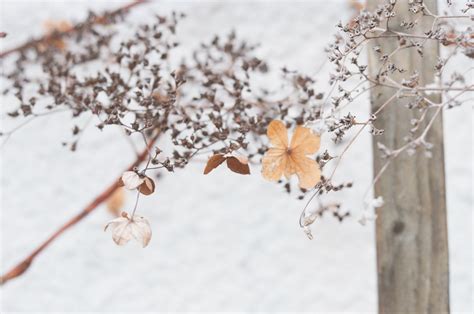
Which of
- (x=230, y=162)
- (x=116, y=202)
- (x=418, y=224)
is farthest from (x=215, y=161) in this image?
(x=116, y=202)

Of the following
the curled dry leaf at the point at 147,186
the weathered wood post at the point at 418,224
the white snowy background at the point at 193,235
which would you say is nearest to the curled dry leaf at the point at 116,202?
the white snowy background at the point at 193,235

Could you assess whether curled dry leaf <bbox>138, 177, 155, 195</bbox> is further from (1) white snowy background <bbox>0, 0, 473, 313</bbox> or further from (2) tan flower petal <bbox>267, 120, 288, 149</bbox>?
(1) white snowy background <bbox>0, 0, 473, 313</bbox>

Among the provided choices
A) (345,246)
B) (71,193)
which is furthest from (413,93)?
(71,193)

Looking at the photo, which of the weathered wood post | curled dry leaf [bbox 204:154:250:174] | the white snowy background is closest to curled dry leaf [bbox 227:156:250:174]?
curled dry leaf [bbox 204:154:250:174]

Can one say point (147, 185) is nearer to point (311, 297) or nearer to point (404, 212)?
point (404, 212)

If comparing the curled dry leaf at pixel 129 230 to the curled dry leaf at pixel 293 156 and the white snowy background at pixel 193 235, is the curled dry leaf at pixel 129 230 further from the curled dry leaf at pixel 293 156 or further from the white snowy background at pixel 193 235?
the white snowy background at pixel 193 235
